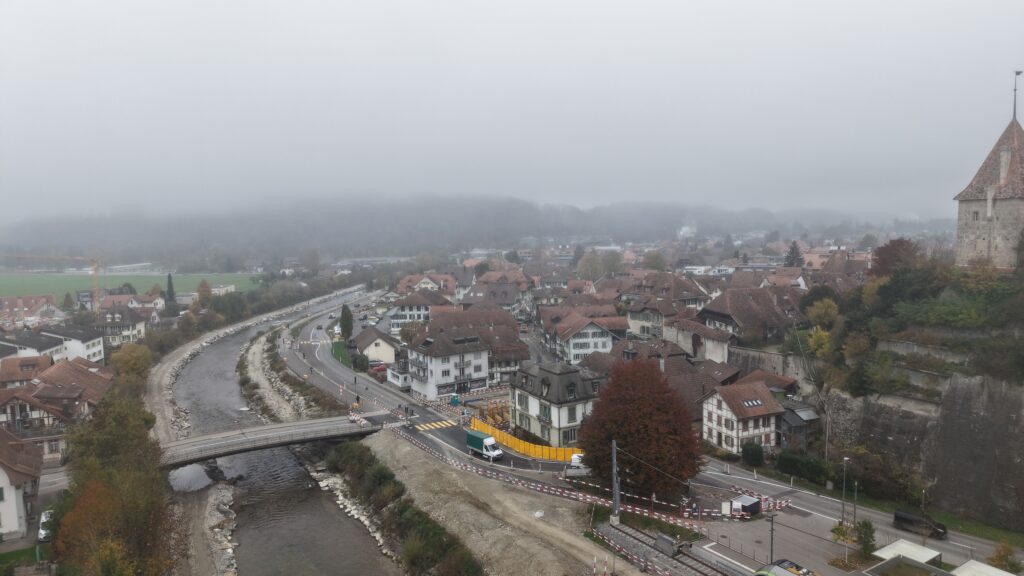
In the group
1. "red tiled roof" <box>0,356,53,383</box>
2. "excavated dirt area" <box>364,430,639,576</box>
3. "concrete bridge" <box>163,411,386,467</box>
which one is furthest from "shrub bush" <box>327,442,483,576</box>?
"red tiled roof" <box>0,356,53,383</box>

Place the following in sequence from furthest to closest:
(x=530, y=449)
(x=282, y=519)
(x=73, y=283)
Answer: (x=73, y=283) → (x=530, y=449) → (x=282, y=519)

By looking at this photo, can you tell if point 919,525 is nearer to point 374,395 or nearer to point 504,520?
point 504,520

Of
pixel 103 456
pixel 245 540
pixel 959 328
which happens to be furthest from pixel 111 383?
pixel 959 328

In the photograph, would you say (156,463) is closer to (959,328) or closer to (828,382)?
(828,382)

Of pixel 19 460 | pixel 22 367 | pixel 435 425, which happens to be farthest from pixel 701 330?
pixel 22 367

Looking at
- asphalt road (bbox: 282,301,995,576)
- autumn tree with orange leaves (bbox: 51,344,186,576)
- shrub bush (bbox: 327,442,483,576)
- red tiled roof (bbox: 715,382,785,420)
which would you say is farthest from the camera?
red tiled roof (bbox: 715,382,785,420)

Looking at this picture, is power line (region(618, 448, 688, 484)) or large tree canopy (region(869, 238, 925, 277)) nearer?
power line (region(618, 448, 688, 484))

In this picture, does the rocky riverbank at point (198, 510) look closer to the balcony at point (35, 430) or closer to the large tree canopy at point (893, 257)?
the balcony at point (35, 430)

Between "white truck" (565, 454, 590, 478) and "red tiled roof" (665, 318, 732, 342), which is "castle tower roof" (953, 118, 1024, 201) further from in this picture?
"white truck" (565, 454, 590, 478)
